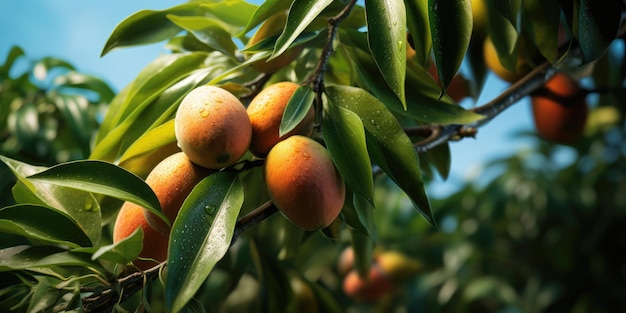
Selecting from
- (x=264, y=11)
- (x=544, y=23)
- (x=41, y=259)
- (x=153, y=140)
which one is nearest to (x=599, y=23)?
(x=544, y=23)

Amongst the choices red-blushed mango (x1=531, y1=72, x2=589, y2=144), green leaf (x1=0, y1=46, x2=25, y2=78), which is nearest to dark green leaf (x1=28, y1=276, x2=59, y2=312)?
red-blushed mango (x1=531, y1=72, x2=589, y2=144)

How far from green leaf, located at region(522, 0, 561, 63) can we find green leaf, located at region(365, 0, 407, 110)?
23 cm

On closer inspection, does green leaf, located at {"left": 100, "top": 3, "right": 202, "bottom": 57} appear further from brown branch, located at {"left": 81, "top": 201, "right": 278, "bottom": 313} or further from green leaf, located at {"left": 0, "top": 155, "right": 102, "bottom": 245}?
brown branch, located at {"left": 81, "top": 201, "right": 278, "bottom": 313}

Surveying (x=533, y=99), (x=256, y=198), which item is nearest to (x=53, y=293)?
(x=256, y=198)

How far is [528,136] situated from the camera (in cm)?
197

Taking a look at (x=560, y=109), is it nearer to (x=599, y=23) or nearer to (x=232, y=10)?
(x=599, y=23)

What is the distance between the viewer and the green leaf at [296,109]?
486 mm

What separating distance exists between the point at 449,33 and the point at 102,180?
30 cm

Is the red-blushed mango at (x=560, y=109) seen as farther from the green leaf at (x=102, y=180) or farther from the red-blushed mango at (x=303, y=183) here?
the green leaf at (x=102, y=180)

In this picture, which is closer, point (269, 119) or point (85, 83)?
point (269, 119)

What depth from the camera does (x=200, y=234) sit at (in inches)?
17.6

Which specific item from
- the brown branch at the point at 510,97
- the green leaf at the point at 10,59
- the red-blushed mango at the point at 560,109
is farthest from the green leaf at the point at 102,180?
the green leaf at the point at 10,59

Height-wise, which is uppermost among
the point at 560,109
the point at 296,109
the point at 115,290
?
the point at 296,109

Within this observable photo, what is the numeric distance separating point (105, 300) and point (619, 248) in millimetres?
1694
